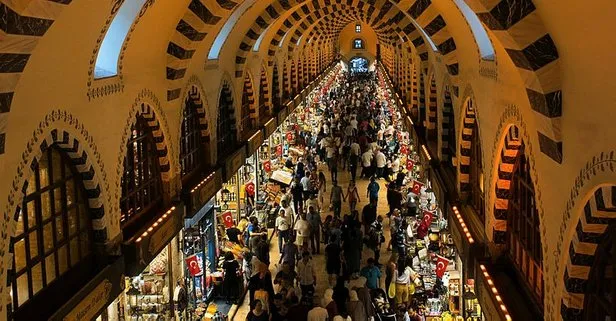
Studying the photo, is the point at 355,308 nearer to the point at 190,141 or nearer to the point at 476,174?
the point at 476,174

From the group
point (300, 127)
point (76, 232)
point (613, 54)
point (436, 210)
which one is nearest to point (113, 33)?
point (76, 232)

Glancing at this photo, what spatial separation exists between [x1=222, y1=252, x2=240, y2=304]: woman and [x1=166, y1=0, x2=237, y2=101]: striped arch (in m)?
3.00

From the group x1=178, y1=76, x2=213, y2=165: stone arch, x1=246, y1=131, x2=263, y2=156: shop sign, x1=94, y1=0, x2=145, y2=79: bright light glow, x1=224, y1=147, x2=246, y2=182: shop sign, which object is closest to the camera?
x1=94, y1=0, x2=145, y2=79: bright light glow

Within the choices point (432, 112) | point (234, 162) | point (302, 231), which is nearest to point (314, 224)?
point (302, 231)

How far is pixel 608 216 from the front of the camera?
14.8 ft

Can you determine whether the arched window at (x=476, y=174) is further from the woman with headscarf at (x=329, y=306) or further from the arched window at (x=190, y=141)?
the arched window at (x=190, y=141)

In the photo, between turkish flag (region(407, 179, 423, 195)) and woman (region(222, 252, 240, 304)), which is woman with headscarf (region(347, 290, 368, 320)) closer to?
woman (region(222, 252, 240, 304))

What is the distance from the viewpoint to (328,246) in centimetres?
1223

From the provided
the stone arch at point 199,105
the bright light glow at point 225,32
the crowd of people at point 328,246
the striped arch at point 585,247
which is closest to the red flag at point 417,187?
the crowd of people at point 328,246

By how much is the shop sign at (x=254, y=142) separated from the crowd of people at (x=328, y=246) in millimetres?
1243

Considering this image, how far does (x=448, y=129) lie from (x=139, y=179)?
5520 millimetres

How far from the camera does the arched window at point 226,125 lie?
14.8 meters

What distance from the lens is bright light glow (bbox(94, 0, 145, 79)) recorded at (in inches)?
321

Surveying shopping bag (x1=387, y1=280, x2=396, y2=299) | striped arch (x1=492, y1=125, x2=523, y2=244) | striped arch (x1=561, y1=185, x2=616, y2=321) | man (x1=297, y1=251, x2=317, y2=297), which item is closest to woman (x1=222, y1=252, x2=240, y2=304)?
man (x1=297, y1=251, x2=317, y2=297)
